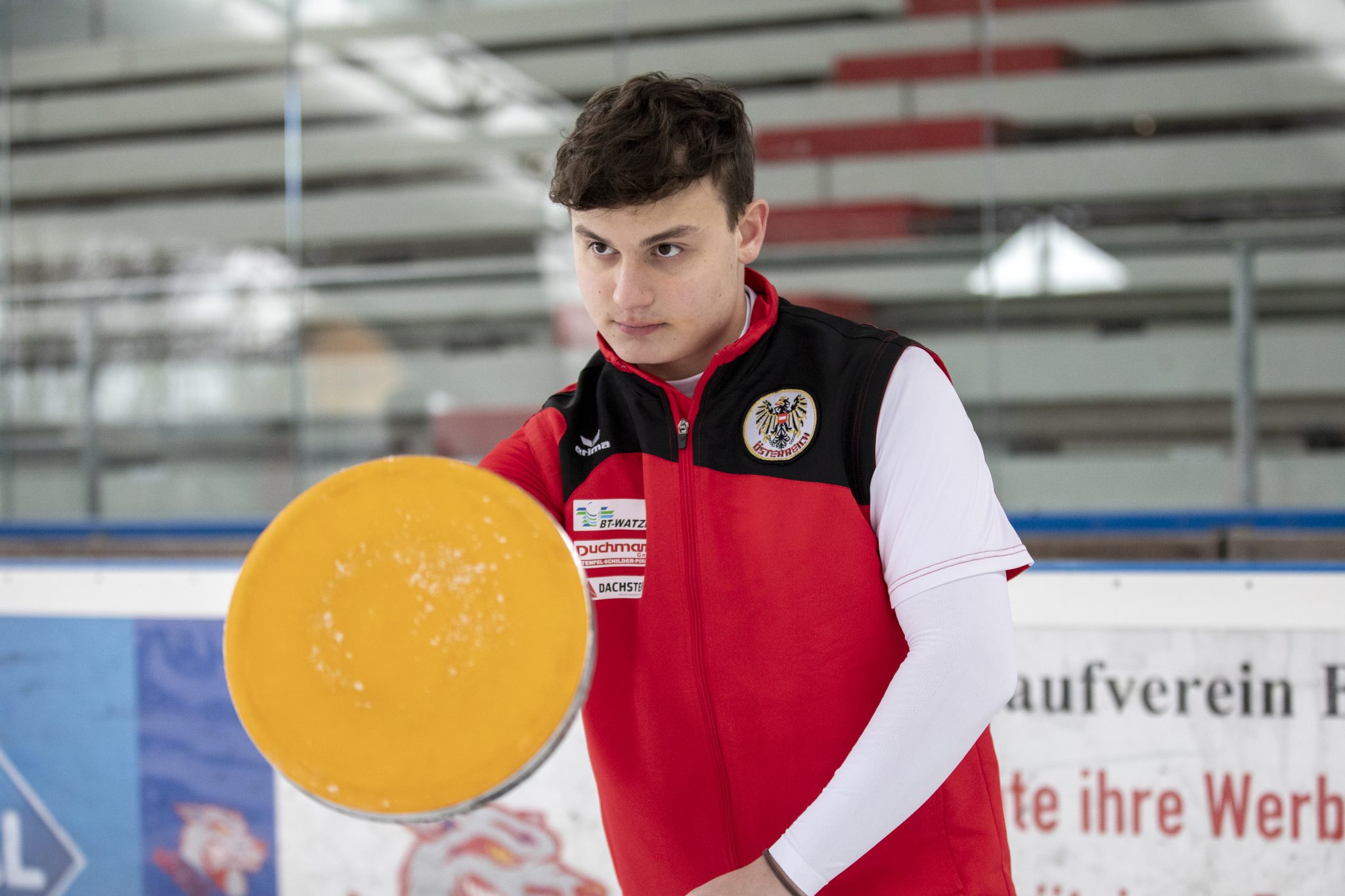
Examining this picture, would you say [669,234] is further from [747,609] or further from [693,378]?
[747,609]

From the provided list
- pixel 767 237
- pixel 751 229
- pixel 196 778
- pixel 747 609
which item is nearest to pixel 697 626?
pixel 747 609

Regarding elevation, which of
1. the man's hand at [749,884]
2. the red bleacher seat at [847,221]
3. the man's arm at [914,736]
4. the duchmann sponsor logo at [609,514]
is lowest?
the man's hand at [749,884]

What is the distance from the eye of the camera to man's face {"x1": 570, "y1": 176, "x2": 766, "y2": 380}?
2.47 feet

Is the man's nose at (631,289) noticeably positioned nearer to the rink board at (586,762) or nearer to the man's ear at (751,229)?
the man's ear at (751,229)

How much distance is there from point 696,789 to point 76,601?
1.44 metres

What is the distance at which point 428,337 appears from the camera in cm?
471

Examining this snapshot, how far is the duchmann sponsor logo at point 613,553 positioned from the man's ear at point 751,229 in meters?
0.20

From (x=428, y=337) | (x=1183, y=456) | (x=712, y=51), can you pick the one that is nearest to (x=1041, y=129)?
(x=712, y=51)

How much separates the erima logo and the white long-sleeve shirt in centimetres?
20

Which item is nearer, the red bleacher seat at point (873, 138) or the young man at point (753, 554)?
the young man at point (753, 554)

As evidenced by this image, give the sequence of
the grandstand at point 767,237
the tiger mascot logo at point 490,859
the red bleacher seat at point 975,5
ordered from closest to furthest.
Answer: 1. the tiger mascot logo at point 490,859
2. the grandstand at point 767,237
3. the red bleacher seat at point 975,5

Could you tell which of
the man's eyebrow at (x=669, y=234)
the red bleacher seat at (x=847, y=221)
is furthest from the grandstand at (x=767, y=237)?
the man's eyebrow at (x=669, y=234)

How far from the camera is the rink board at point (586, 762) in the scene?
1.49 meters

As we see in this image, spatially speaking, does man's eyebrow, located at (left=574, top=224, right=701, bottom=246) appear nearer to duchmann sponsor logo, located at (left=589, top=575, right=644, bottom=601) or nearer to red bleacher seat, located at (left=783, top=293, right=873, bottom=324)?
duchmann sponsor logo, located at (left=589, top=575, right=644, bottom=601)
